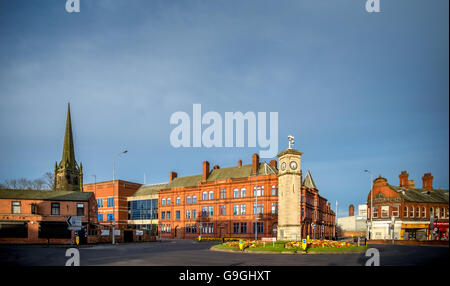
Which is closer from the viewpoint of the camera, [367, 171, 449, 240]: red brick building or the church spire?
[367, 171, 449, 240]: red brick building

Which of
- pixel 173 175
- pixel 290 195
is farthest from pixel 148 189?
pixel 290 195

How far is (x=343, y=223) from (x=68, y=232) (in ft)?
328

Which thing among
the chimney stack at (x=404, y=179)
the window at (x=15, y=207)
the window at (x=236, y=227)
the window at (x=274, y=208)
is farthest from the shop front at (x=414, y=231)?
the window at (x=15, y=207)

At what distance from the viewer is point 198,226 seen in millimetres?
77438

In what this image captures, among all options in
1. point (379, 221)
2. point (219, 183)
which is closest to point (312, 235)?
point (379, 221)

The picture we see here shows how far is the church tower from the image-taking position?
267 feet

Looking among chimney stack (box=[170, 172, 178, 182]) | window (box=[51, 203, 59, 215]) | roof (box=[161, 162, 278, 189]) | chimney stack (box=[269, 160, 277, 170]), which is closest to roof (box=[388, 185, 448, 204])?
chimney stack (box=[269, 160, 277, 170])

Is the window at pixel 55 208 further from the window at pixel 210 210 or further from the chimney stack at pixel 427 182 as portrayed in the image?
the chimney stack at pixel 427 182

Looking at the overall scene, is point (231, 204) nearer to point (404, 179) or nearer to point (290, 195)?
point (290, 195)

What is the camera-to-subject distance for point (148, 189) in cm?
9631

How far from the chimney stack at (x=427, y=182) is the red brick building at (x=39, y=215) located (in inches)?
2428

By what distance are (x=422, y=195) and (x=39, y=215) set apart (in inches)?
2452

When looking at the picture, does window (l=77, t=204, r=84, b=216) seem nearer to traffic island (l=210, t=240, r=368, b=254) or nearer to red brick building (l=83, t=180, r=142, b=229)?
traffic island (l=210, t=240, r=368, b=254)
